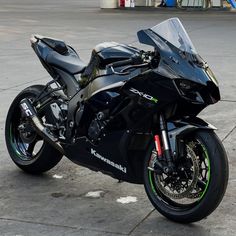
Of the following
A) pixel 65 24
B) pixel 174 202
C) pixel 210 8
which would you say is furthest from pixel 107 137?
pixel 210 8

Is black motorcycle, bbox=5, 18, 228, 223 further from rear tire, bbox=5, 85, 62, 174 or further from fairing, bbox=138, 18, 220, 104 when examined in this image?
rear tire, bbox=5, 85, 62, 174

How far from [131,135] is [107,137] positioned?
0.77ft

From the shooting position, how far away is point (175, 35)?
4.47 m

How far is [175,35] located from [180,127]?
0.65 meters

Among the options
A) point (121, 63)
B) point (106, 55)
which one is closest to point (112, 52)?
point (106, 55)

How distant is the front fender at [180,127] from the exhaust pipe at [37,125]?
1.10m

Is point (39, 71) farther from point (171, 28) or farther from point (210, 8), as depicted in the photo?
point (210, 8)

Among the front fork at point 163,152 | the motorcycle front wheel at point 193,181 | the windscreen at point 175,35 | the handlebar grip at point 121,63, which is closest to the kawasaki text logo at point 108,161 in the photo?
the motorcycle front wheel at point 193,181

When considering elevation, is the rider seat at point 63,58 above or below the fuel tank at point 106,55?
below

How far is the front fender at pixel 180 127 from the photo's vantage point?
438cm

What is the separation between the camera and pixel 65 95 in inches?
213

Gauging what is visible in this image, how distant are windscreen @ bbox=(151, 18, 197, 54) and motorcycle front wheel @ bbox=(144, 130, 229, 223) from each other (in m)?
0.60

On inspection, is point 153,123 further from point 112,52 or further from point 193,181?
point 112,52

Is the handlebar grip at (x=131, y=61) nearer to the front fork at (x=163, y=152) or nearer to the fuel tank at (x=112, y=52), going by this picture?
the fuel tank at (x=112, y=52)
